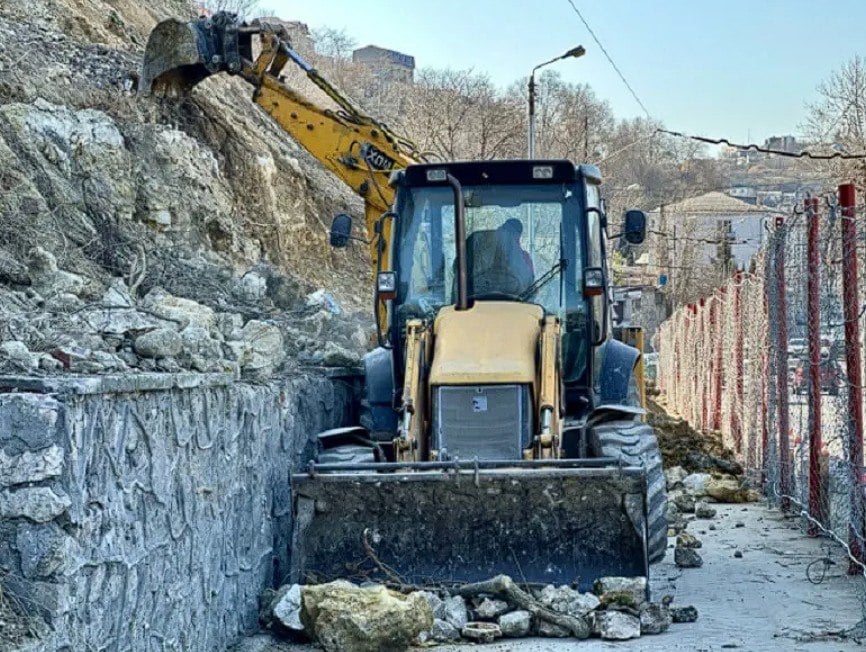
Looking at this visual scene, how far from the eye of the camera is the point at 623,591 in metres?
8.59

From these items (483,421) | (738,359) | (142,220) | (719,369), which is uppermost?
(142,220)

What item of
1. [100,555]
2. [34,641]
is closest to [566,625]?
[100,555]

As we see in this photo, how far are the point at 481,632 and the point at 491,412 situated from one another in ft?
6.31

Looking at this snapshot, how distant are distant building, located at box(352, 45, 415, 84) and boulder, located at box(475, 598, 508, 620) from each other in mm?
57703

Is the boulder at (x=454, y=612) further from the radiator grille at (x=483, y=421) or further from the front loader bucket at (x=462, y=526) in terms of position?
the radiator grille at (x=483, y=421)

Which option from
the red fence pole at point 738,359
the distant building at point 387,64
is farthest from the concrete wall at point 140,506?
the distant building at point 387,64

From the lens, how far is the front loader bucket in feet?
29.4

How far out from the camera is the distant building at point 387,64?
71.0 metres

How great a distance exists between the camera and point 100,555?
6008 millimetres

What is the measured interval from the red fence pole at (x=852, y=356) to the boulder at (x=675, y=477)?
5.29m

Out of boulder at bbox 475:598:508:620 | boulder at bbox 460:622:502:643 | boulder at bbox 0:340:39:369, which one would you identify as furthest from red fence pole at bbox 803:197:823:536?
boulder at bbox 0:340:39:369

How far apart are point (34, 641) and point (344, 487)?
12.8 feet

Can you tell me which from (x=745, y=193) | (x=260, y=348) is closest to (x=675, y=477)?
(x=260, y=348)

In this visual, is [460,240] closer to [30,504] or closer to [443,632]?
[443,632]
